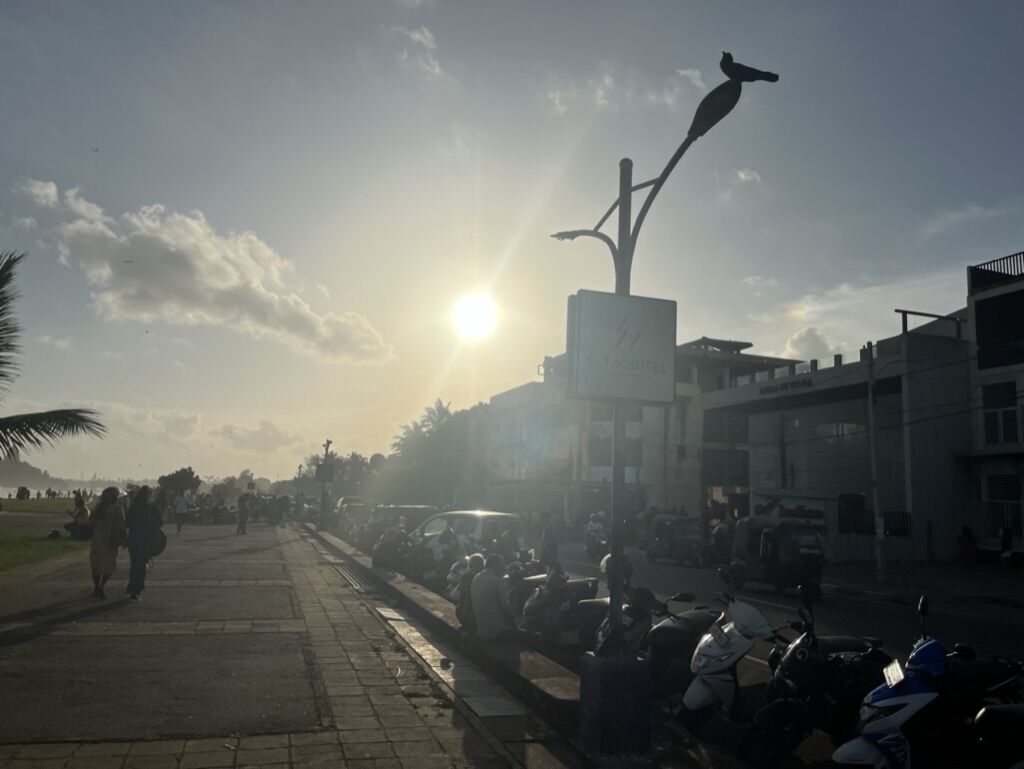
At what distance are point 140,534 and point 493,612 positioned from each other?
7.03 meters

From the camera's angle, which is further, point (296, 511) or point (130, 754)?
point (296, 511)

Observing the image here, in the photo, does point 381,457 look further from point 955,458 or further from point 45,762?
point 45,762

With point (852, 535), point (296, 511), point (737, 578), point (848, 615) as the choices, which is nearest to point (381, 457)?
point (296, 511)

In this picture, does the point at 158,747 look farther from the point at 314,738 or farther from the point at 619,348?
the point at 619,348

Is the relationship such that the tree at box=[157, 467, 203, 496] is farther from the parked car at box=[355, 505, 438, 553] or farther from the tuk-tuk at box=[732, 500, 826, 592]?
the tuk-tuk at box=[732, 500, 826, 592]

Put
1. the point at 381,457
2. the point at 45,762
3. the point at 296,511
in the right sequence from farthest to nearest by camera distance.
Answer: the point at 381,457 → the point at 296,511 → the point at 45,762

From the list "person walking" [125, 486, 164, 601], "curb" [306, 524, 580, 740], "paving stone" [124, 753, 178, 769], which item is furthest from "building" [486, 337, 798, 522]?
"paving stone" [124, 753, 178, 769]

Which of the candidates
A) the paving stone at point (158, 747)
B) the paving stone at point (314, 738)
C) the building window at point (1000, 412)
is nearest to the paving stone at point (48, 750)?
the paving stone at point (158, 747)

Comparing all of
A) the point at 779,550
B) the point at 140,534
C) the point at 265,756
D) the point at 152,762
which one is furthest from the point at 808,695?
the point at 779,550

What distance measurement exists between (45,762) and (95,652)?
13.0 feet

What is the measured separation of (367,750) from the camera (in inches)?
236

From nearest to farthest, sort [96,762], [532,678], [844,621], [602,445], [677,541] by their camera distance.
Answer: [96,762] < [532,678] < [844,621] < [677,541] < [602,445]

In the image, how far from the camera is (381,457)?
88125 millimetres

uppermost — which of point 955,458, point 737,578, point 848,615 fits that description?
point 955,458
